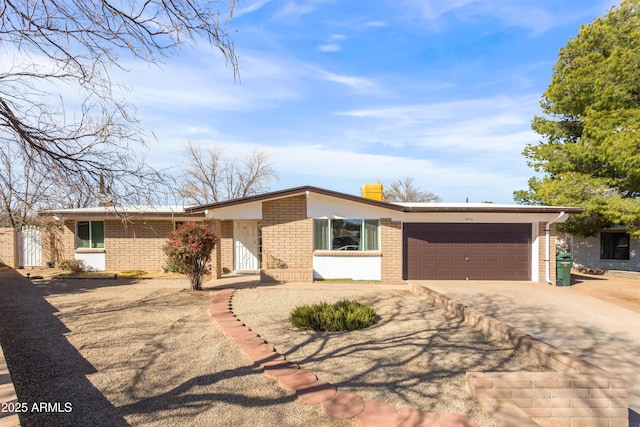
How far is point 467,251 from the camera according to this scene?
13320 mm

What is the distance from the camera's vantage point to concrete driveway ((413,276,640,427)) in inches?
221

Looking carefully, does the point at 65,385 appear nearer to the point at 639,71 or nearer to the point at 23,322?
the point at 23,322

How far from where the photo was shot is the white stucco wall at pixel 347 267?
1290 centimetres

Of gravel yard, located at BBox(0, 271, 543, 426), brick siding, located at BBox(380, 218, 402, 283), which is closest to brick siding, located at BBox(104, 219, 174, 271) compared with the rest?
gravel yard, located at BBox(0, 271, 543, 426)

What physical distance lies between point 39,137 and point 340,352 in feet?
16.8

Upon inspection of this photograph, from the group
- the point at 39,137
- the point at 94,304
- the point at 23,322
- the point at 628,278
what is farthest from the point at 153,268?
the point at 628,278

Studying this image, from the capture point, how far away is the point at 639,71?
565 inches

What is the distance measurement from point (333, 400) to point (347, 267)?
9.27 m

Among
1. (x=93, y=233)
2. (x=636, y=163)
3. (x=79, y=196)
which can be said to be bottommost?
(x=93, y=233)

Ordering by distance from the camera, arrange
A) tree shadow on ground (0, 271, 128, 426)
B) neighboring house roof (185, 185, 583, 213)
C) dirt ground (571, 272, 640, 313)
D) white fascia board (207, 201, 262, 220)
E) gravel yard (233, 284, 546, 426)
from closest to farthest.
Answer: tree shadow on ground (0, 271, 128, 426) < gravel yard (233, 284, 546, 426) < dirt ground (571, 272, 640, 313) < neighboring house roof (185, 185, 583, 213) < white fascia board (207, 201, 262, 220)

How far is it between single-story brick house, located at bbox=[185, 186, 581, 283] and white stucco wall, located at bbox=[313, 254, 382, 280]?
1.4 inches

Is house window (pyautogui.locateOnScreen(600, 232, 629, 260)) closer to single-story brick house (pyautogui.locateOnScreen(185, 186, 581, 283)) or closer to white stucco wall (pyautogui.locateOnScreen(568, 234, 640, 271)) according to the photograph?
white stucco wall (pyautogui.locateOnScreen(568, 234, 640, 271))

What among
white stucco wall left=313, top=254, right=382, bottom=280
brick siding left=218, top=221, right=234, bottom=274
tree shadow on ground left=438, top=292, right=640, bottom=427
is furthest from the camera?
brick siding left=218, top=221, right=234, bottom=274

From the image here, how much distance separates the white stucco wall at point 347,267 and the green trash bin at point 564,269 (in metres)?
6.55
